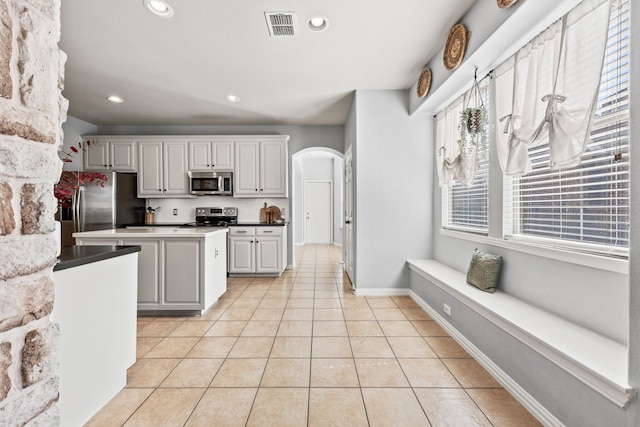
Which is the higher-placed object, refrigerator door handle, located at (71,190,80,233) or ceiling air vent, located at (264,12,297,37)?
ceiling air vent, located at (264,12,297,37)

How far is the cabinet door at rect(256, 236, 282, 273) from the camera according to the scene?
15.8 ft

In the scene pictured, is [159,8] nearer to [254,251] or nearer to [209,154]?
[209,154]

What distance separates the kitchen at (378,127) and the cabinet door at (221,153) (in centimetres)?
21

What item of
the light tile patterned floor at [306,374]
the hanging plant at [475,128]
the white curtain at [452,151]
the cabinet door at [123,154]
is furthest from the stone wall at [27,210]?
the cabinet door at [123,154]

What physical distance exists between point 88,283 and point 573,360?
233 cm

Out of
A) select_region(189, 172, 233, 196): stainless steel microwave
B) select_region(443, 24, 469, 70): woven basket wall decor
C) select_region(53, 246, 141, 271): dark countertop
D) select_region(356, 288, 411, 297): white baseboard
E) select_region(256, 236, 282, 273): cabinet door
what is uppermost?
select_region(443, 24, 469, 70): woven basket wall decor

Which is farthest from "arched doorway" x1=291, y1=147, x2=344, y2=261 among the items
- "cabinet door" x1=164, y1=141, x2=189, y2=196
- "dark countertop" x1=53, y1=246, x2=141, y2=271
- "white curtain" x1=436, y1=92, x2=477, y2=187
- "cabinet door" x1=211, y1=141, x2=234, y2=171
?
"dark countertop" x1=53, y1=246, x2=141, y2=271

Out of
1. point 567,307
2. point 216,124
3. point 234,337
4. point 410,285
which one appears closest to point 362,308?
point 410,285

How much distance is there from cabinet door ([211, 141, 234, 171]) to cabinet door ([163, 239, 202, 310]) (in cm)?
231

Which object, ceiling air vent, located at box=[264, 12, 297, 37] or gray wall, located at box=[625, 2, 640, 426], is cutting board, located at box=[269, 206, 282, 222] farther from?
gray wall, located at box=[625, 2, 640, 426]

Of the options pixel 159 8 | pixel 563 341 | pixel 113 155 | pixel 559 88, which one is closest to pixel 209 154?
pixel 113 155

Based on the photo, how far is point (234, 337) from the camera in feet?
A: 8.57

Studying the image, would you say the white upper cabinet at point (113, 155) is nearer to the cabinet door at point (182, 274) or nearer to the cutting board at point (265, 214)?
the cutting board at point (265, 214)

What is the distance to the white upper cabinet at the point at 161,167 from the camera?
197 inches
